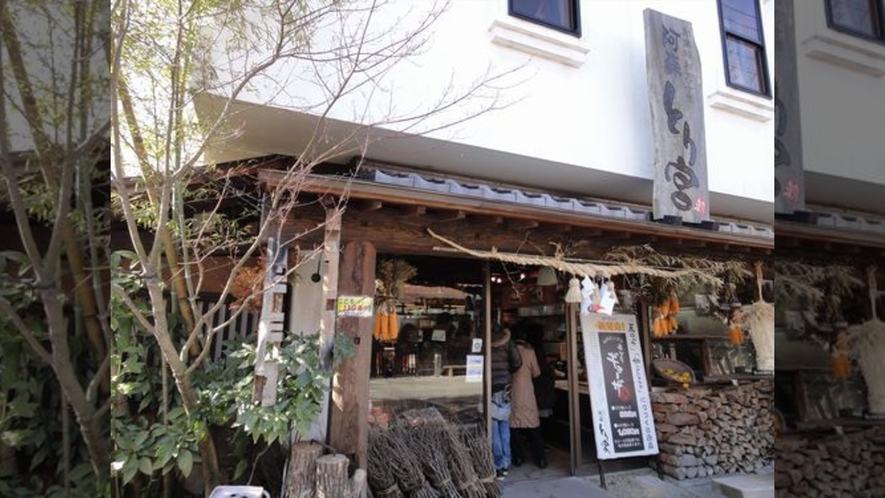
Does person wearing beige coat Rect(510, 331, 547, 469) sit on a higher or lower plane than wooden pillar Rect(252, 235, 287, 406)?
lower

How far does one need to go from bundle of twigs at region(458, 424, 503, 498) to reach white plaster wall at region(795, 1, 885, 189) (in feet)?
18.2

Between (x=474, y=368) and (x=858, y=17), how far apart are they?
609 centimetres

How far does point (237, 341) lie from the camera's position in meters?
4.52

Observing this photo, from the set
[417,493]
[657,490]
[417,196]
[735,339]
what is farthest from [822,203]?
[735,339]

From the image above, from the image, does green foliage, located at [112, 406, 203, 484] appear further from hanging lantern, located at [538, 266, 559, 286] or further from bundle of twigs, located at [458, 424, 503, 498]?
hanging lantern, located at [538, 266, 559, 286]

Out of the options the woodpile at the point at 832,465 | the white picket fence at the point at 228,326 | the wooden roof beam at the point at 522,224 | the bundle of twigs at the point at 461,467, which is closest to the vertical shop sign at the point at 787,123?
the woodpile at the point at 832,465

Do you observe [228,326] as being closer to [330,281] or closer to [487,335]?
[330,281]

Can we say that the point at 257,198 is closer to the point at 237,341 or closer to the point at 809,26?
the point at 237,341

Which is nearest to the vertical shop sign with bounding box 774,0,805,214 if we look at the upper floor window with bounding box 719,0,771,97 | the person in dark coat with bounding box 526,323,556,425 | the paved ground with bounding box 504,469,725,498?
the paved ground with bounding box 504,469,725,498

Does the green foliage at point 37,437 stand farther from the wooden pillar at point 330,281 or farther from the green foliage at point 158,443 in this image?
the wooden pillar at point 330,281

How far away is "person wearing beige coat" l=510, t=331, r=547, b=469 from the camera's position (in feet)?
22.3

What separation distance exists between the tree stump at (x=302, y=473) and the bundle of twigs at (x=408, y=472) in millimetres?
1271

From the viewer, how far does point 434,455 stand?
17.9 feet

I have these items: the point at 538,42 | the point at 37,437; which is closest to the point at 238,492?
the point at 37,437
